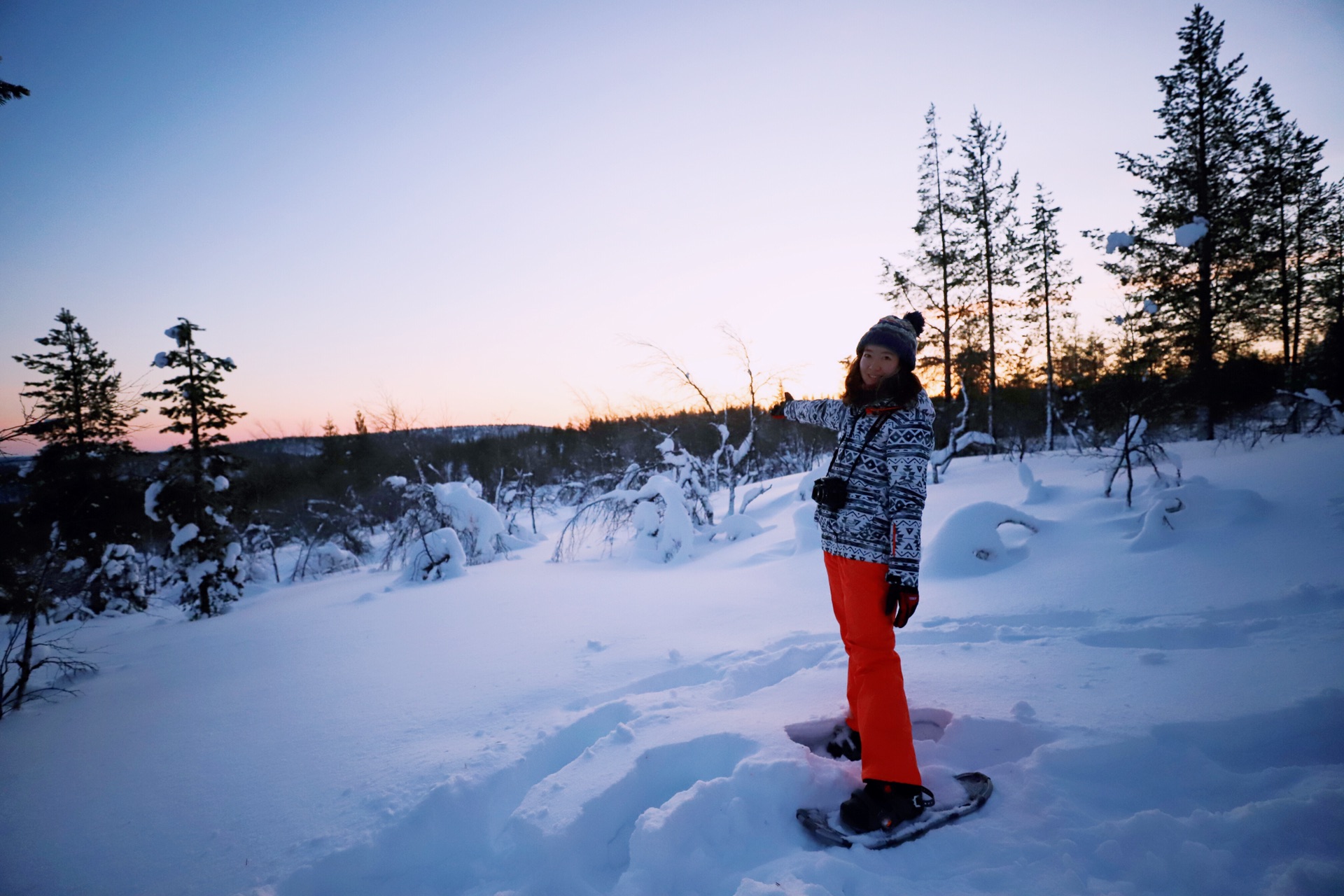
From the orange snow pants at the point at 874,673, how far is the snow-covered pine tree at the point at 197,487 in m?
15.0

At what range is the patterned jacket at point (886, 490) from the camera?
2029mm

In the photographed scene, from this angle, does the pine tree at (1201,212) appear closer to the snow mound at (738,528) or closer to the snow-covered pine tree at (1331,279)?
the snow-covered pine tree at (1331,279)

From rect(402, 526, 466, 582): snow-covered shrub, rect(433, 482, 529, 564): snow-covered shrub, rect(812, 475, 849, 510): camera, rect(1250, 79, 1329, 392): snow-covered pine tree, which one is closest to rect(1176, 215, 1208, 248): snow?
rect(1250, 79, 1329, 392): snow-covered pine tree

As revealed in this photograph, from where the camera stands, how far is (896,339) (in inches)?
86.4

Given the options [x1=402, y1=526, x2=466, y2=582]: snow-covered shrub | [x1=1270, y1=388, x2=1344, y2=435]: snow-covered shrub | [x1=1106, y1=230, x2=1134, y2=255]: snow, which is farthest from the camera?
[x1=1106, y1=230, x2=1134, y2=255]: snow

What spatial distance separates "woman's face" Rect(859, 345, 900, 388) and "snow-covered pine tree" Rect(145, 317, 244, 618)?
1530 centimetres

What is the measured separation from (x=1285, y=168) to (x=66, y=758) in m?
24.0

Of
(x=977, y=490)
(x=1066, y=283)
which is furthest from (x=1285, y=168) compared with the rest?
(x=977, y=490)

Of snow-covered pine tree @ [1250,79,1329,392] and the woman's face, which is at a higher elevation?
snow-covered pine tree @ [1250,79,1329,392]

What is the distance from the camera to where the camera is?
220 cm

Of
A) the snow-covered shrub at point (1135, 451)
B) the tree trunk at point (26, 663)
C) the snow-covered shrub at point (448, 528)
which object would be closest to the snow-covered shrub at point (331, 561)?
the snow-covered shrub at point (448, 528)

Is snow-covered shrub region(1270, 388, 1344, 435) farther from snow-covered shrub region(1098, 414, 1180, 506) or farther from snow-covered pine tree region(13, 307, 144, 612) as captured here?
snow-covered pine tree region(13, 307, 144, 612)

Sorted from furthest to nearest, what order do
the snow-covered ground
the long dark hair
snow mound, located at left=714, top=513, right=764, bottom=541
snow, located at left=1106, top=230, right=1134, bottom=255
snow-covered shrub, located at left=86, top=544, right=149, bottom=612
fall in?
1. snow-covered shrub, located at left=86, top=544, right=149, bottom=612
2. snow, located at left=1106, top=230, right=1134, bottom=255
3. snow mound, located at left=714, top=513, right=764, bottom=541
4. the long dark hair
5. the snow-covered ground

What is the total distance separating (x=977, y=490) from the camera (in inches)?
309
